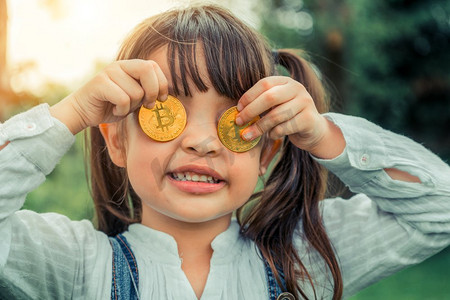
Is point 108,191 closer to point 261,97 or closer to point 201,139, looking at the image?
point 201,139

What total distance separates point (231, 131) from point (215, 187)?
0.16 metres

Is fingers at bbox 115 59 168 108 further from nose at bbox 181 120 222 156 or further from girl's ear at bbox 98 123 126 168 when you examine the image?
girl's ear at bbox 98 123 126 168

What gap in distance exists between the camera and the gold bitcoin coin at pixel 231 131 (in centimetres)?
141

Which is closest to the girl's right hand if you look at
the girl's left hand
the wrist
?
the wrist

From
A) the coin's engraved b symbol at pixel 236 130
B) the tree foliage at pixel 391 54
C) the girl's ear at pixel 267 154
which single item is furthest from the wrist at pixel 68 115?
the tree foliage at pixel 391 54

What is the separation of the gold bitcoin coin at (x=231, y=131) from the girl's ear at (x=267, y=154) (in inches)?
9.2

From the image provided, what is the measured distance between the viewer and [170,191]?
1.43 metres

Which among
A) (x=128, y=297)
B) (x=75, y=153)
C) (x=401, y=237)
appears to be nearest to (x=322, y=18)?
(x=75, y=153)

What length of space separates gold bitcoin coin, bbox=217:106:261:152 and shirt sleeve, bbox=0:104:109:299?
0.39m

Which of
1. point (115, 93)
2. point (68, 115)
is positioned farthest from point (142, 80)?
point (68, 115)

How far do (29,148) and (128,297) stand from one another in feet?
1.62

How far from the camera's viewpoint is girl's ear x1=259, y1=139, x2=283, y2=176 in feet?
5.53

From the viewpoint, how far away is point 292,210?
1.78 meters

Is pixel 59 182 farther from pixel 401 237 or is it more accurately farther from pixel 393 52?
pixel 393 52
